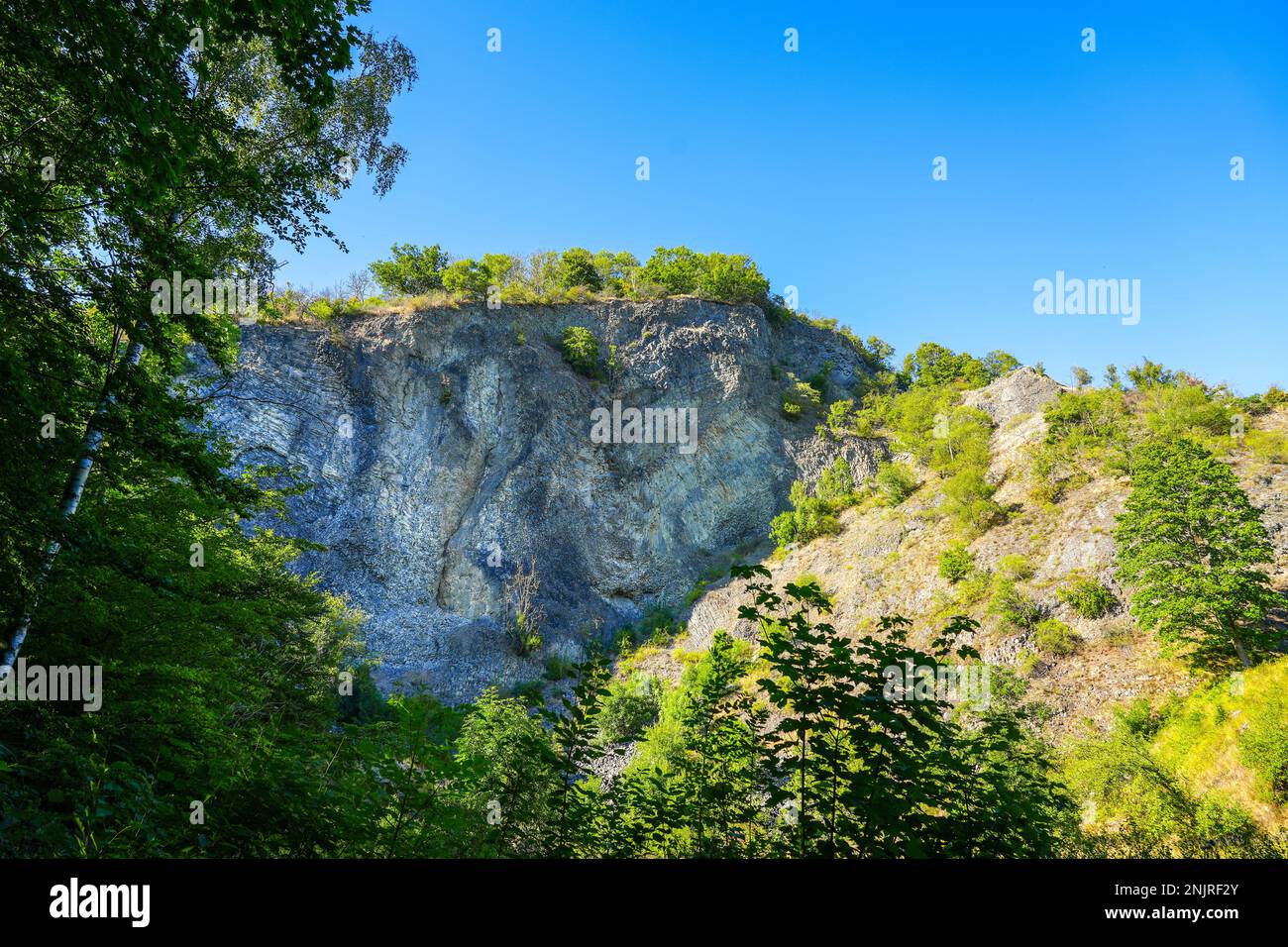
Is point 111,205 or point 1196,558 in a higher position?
point 111,205

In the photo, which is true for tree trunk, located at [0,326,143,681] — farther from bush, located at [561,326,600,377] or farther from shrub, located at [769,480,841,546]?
bush, located at [561,326,600,377]

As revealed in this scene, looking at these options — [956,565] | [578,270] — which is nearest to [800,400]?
[578,270]

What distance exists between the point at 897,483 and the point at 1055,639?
15.7m

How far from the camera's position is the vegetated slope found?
755 inches

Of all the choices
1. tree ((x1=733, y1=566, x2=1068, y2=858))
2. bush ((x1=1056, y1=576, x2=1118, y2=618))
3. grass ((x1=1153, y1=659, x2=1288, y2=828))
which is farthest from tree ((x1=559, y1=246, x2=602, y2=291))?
tree ((x1=733, y1=566, x2=1068, y2=858))

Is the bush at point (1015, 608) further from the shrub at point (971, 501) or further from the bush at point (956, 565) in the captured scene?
the shrub at point (971, 501)

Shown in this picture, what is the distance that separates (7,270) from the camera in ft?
18.3

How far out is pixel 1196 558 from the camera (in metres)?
19.1

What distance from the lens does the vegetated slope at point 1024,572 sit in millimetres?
19188

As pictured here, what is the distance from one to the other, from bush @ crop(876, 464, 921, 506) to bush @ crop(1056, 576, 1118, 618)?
13.5 m

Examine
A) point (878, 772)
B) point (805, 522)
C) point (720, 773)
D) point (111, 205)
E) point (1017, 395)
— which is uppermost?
point (1017, 395)

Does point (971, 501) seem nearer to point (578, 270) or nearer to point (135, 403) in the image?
point (135, 403)

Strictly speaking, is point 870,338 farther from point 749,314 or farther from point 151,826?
point 151,826

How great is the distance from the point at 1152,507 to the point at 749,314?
33950 millimetres
